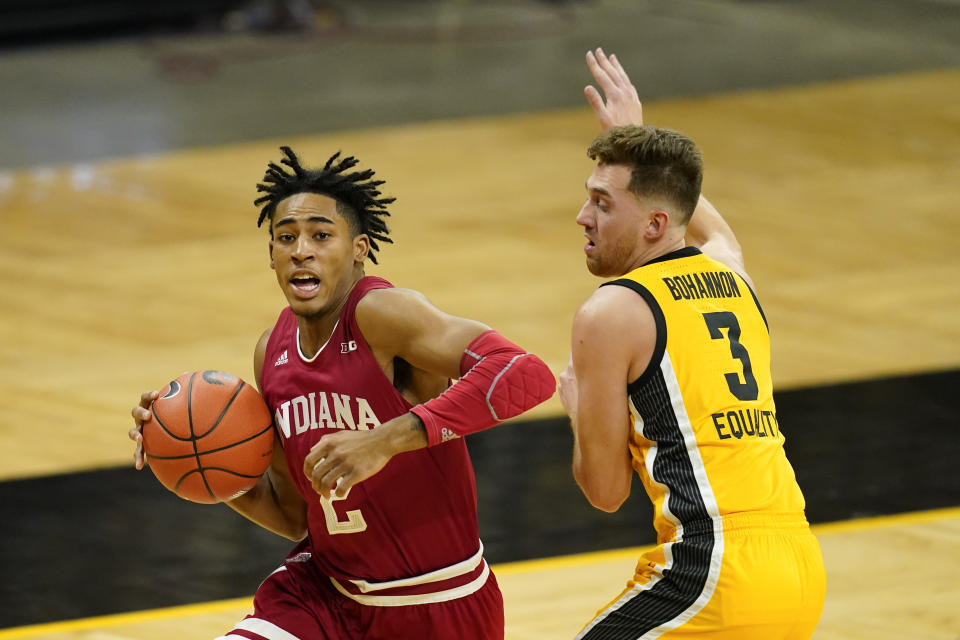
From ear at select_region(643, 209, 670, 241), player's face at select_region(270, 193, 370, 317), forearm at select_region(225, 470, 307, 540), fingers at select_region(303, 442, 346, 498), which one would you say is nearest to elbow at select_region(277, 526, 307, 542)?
forearm at select_region(225, 470, 307, 540)

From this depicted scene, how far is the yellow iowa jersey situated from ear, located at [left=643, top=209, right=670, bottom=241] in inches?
3.6

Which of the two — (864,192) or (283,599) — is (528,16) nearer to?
(864,192)

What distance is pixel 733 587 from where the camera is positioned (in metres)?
3.36

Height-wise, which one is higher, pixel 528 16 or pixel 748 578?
pixel 528 16

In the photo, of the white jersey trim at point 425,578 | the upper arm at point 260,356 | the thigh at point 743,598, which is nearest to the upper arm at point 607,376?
the thigh at point 743,598

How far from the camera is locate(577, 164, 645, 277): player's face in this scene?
3555mm

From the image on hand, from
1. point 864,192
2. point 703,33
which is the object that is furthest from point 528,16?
point 864,192

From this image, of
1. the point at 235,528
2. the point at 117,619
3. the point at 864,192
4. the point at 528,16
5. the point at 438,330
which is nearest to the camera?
the point at 438,330

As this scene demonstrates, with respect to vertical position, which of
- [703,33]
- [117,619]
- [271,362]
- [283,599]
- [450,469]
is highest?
[703,33]

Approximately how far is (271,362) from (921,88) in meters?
10.5

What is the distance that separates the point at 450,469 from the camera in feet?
12.6

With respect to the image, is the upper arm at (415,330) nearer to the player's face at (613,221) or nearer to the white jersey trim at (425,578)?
the player's face at (613,221)

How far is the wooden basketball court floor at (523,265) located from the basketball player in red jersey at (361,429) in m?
1.24

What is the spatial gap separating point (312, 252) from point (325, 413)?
413 millimetres
